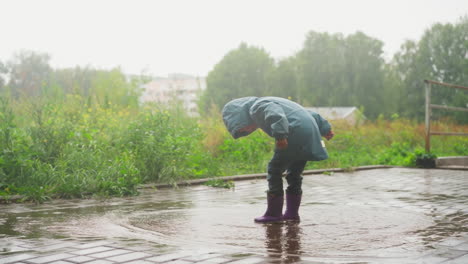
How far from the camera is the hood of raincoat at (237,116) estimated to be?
4879 mm

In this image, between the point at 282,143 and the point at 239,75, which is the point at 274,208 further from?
A: the point at 239,75

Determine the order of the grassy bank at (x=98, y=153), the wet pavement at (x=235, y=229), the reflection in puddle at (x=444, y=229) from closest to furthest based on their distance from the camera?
1. the wet pavement at (x=235, y=229)
2. the reflection in puddle at (x=444, y=229)
3. the grassy bank at (x=98, y=153)

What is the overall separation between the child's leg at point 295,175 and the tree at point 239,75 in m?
59.5

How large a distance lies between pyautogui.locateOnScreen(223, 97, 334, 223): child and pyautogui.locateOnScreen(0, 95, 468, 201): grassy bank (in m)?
2.75

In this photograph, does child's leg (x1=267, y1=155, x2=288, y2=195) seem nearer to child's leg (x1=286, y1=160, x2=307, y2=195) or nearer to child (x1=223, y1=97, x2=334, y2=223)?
child (x1=223, y1=97, x2=334, y2=223)

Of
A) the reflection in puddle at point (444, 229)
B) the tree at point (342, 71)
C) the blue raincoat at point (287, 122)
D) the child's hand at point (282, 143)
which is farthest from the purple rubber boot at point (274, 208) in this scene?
the tree at point (342, 71)

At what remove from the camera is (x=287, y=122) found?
14.9 feet

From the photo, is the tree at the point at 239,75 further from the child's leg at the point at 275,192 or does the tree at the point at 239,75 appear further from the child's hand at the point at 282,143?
the child's hand at the point at 282,143

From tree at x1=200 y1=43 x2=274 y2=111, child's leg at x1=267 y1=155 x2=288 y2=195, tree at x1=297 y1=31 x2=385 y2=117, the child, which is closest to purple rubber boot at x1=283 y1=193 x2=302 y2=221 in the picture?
the child

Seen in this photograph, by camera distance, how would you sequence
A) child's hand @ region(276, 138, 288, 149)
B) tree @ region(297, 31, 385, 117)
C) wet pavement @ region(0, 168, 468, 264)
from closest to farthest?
wet pavement @ region(0, 168, 468, 264) < child's hand @ region(276, 138, 288, 149) < tree @ region(297, 31, 385, 117)

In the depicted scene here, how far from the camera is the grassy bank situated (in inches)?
271

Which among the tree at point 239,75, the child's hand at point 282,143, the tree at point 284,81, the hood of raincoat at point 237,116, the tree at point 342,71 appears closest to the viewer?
the child's hand at point 282,143

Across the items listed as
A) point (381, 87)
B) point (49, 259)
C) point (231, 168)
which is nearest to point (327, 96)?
point (381, 87)

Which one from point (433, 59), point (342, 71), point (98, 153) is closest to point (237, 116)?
point (98, 153)
